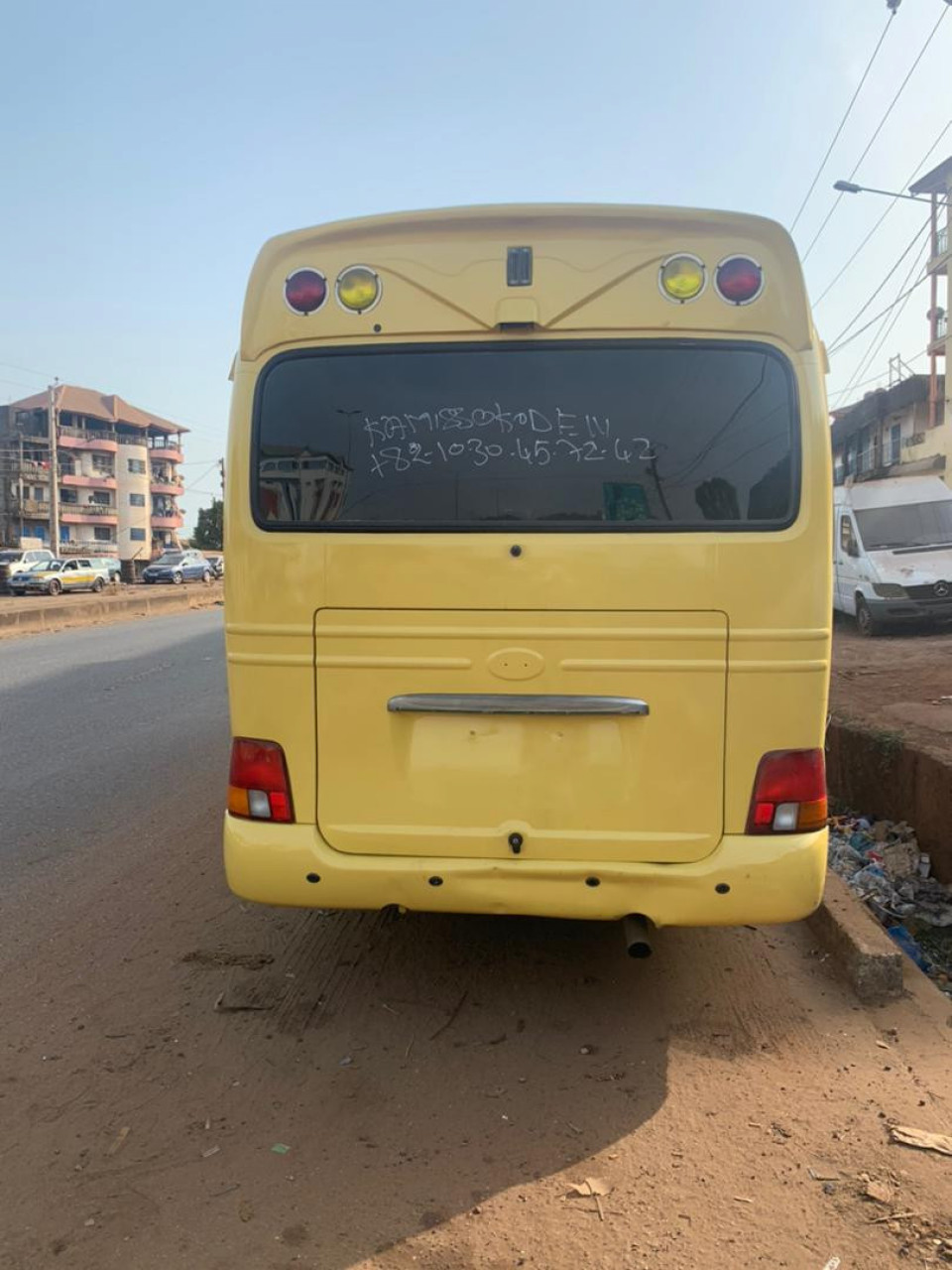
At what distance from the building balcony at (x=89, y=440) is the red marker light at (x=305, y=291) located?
3431 inches

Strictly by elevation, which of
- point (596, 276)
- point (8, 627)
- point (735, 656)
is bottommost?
point (8, 627)

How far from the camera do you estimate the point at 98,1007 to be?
376cm

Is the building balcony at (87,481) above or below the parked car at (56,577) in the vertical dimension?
above

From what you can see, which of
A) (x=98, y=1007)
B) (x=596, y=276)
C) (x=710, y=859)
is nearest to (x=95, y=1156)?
(x=98, y=1007)

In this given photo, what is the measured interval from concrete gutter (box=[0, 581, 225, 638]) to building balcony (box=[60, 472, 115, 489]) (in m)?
52.3

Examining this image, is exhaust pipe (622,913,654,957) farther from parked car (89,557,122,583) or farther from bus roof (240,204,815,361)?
parked car (89,557,122,583)

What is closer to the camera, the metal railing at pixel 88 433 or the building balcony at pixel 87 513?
the building balcony at pixel 87 513

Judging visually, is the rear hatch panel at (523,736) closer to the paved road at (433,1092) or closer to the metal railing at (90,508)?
the paved road at (433,1092)

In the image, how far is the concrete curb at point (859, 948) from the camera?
3.82 m

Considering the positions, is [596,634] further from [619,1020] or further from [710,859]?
[619,1020]

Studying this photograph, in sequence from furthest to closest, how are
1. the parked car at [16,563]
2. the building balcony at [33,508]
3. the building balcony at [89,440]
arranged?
1. the building balcony at [89,440]
2. the building balcony at [33,508]
3. the parked car at [16,563]

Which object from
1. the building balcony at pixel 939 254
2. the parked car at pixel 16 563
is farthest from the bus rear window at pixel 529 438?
the parked car at pixel 16 563

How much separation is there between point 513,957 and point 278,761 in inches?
63.2

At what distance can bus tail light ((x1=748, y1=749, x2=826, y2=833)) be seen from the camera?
3.22 meters
